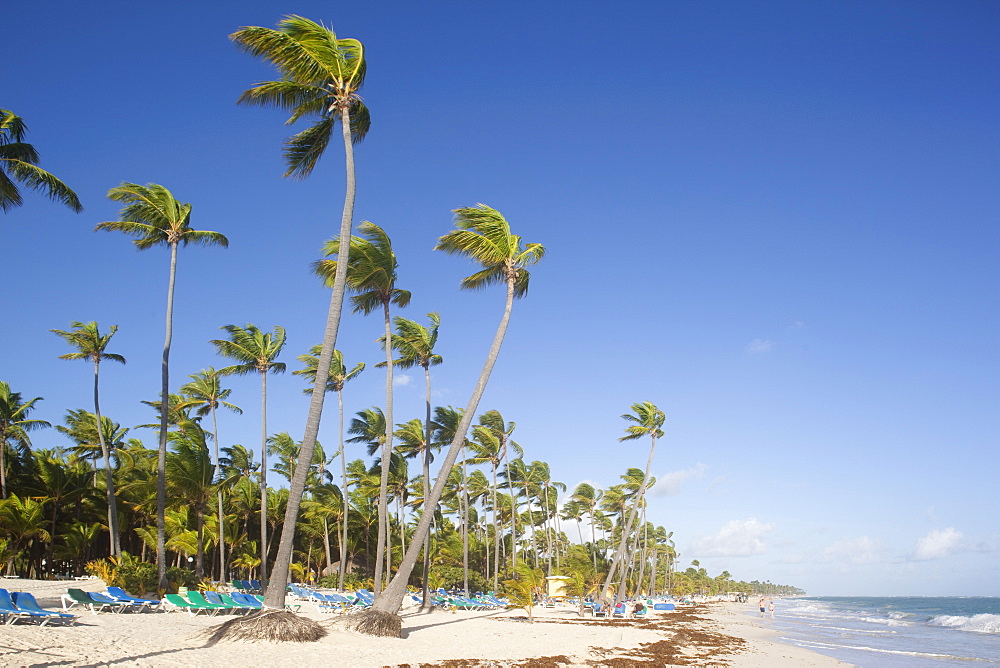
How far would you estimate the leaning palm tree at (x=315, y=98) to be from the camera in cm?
1467

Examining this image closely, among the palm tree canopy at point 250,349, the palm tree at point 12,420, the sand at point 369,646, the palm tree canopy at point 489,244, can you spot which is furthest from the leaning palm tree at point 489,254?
the palm tree at point 12,420

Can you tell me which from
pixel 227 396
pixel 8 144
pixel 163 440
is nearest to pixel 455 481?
pixel 227 396

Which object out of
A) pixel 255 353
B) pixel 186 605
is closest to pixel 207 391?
pixel 255 353

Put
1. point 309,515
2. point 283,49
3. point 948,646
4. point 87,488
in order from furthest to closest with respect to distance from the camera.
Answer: point 309,515 → point 87,488 → point 948,646 → point 283,49

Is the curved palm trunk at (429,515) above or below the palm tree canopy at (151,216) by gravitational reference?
below

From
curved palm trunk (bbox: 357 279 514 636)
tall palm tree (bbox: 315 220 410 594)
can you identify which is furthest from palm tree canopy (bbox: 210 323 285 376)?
curved palm trunk (bbox: 357 279 514 636)

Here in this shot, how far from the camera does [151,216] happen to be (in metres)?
24.1

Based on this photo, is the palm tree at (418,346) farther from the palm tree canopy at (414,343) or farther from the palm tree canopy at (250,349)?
the palm tree canopy at (250,349)

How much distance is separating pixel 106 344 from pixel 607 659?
28.1 m

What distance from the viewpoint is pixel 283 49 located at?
15.4 metres

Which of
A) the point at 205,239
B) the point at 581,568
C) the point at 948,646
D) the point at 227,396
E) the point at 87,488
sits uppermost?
the point at 205,239

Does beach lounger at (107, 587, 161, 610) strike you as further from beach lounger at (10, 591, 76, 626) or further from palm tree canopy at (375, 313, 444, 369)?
palm tree canopy at (375, 313, 444, 369)

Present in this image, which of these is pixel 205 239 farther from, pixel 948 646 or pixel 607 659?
pixel 948 646

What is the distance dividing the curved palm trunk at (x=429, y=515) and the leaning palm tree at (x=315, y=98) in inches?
147
